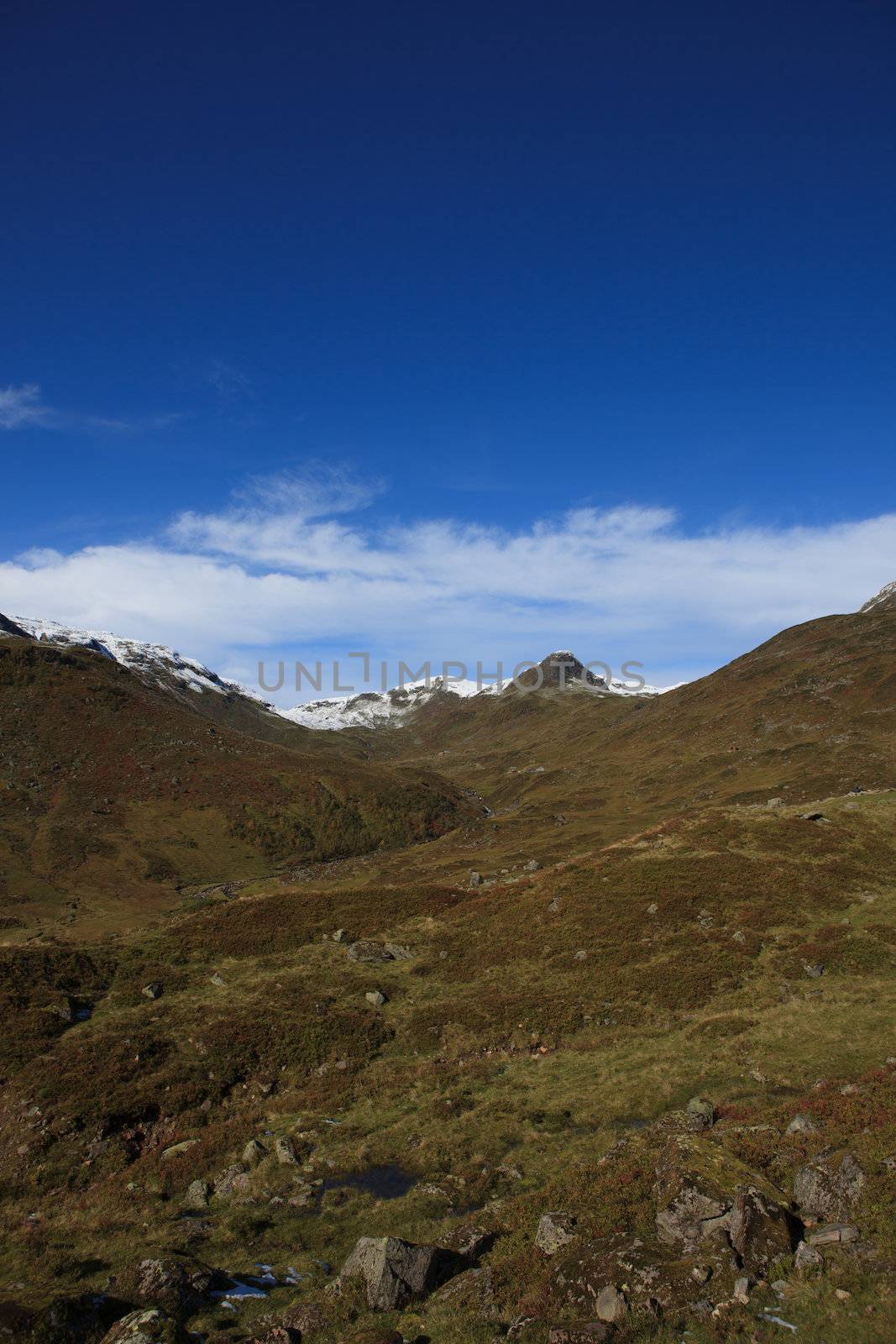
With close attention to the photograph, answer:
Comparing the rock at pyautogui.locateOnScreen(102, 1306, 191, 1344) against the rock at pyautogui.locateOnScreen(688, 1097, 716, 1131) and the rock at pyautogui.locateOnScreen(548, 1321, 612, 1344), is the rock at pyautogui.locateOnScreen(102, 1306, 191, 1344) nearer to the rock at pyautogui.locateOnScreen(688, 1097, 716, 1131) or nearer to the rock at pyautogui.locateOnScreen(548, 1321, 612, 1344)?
the rock at pyautogui.locateOnScreen(548, 1321, 612, 1344)

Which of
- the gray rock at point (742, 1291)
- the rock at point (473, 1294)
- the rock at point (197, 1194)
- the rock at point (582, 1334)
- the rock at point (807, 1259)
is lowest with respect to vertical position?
the rock at point (197, 1194)

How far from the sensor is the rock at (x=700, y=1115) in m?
22.2

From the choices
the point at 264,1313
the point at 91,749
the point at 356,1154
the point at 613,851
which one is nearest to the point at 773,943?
the point at 613,851

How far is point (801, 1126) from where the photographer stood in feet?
64.7

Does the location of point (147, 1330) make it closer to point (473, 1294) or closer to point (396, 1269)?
point (396, 1269)

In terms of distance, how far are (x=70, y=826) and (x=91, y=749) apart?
28560 mm

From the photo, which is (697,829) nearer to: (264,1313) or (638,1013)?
(638,1013)

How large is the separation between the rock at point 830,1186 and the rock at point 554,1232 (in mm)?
5669

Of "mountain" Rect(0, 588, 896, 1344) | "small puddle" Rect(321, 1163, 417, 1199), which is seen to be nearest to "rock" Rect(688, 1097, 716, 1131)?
"mountain" Rect(0, 588, 896, 1344)

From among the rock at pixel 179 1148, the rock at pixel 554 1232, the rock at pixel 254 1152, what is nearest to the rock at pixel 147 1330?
the rock at pixel 554 1232

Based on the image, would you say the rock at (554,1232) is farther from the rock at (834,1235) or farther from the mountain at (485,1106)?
the rock at (834,1235)

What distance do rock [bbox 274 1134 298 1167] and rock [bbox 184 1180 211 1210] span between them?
246cm

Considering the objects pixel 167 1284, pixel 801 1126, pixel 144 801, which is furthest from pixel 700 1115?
pixel 144 801

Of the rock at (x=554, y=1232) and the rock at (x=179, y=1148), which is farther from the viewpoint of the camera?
the rock at (x=179, y=1148)
